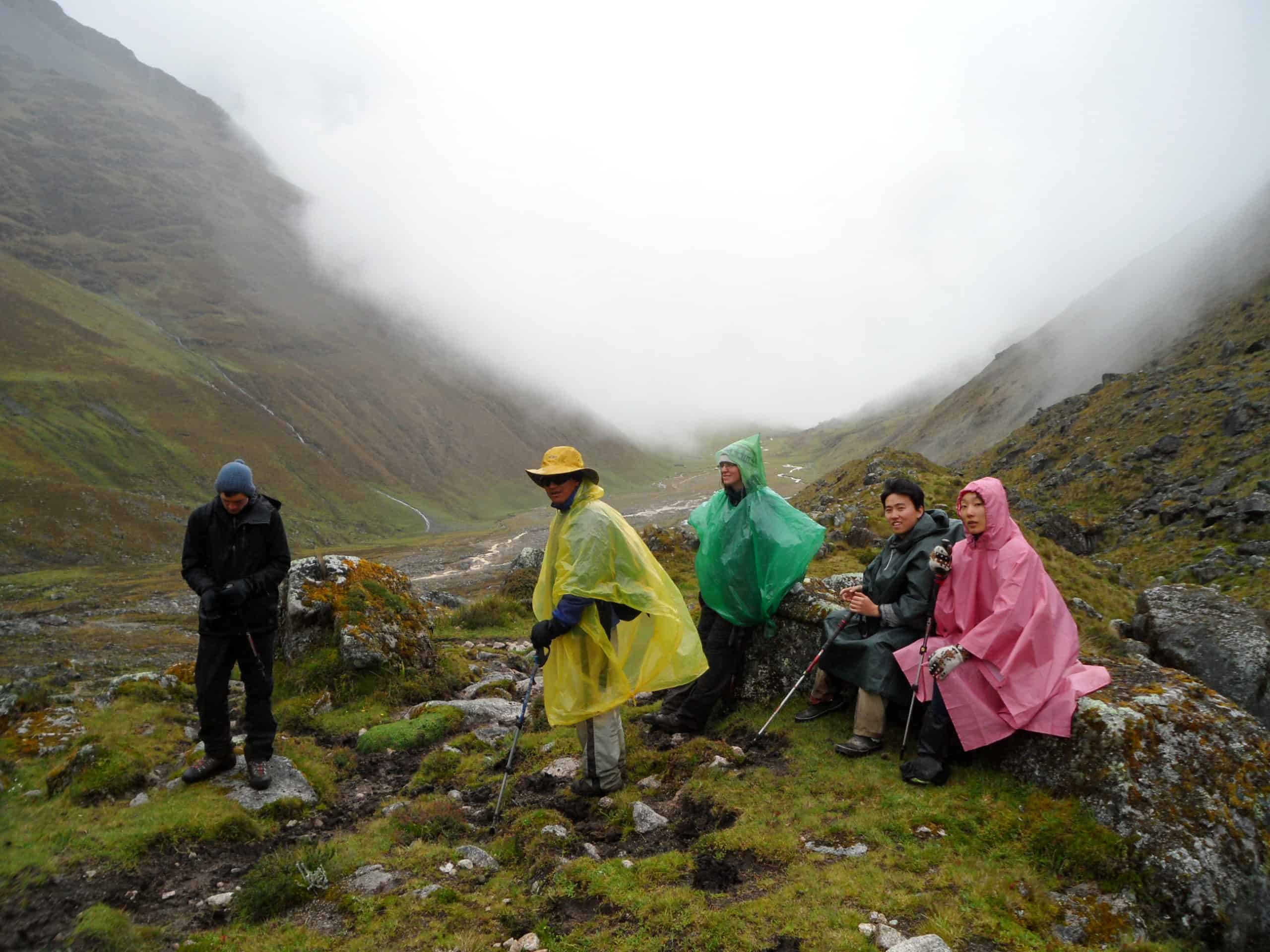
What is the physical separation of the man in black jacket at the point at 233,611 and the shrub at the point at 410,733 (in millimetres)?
1900

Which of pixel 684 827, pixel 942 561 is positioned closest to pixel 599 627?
pixel 684 827

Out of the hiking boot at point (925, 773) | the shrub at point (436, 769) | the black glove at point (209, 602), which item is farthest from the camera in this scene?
the shrub at point (436, 769)

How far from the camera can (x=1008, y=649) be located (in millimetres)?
6840

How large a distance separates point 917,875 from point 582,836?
326 cm

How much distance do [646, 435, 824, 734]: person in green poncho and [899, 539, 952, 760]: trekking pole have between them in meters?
1.75

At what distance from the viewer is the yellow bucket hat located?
25.0 ft

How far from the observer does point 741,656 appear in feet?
31.6

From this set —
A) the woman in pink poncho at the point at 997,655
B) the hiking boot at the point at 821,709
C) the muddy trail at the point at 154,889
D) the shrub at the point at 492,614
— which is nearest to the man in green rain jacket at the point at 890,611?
the woman in pink poncho at the point at 997,655

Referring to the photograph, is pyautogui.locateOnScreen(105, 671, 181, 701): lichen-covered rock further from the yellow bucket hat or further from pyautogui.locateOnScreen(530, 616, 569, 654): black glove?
the yellow bucket hat

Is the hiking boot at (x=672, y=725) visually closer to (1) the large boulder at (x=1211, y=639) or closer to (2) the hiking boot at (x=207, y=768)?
(2) the hiking boot at (x=207, y=768)

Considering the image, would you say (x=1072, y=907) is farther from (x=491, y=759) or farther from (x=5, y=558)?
(x=5, y=558)

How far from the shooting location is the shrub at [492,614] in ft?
61.2

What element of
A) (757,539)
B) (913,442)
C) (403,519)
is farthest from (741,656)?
(403,519)

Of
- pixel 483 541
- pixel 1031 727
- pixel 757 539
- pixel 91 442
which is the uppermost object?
pixel 91 442
